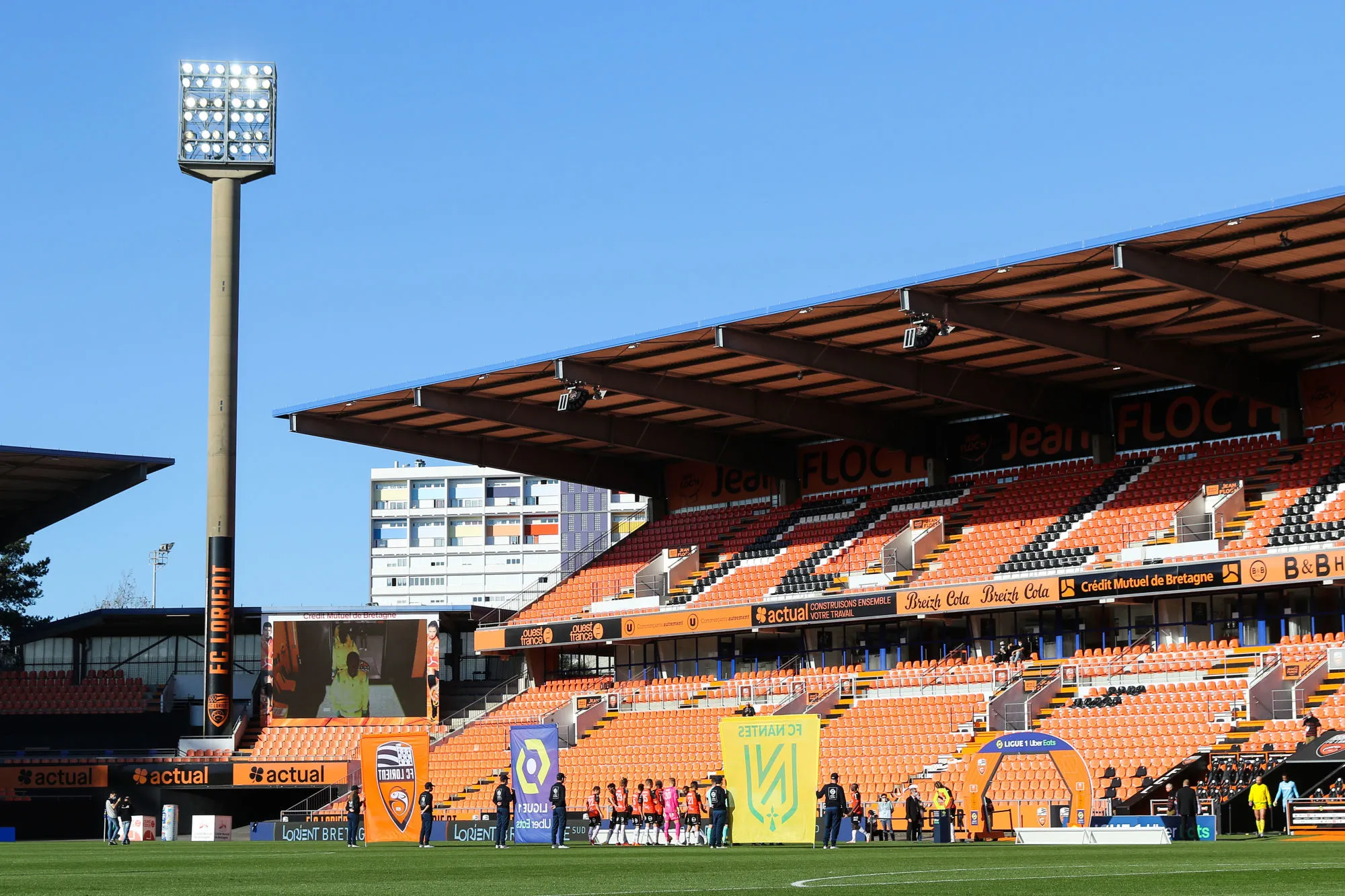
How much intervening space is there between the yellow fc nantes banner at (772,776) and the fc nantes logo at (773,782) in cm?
1

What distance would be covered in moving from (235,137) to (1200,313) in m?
32.1

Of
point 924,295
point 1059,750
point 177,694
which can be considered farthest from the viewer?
point 177,694

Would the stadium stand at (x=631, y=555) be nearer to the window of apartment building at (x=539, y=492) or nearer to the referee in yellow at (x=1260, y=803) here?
the referee in yellow at (x=1260, y=803)

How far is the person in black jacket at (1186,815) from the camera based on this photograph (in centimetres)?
3053

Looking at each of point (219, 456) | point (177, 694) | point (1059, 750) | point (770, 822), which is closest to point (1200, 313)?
point (1059, 750)

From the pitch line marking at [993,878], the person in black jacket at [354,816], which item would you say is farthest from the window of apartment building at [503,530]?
the pitch line marking at [993,878]

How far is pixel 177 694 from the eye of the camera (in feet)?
197

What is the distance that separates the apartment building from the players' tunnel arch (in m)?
121


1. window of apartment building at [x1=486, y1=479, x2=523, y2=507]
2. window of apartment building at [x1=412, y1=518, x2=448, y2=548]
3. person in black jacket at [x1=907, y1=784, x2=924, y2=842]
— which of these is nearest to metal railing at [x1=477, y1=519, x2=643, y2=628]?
person in black jacket at [x1=907, y1=784, x2=924, y2=842]

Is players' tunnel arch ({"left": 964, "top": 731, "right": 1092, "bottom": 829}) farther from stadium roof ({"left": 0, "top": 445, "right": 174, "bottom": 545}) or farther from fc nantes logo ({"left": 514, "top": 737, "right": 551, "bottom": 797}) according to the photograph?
stadium roof ({"left": 0, "top": 445, "right": 174, "bottom": 545})

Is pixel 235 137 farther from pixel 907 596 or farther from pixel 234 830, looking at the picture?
pixel 907 596

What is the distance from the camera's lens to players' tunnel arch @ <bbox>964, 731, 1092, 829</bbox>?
30.3 m

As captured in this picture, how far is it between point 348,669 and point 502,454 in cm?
875

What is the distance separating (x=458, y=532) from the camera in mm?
160875
